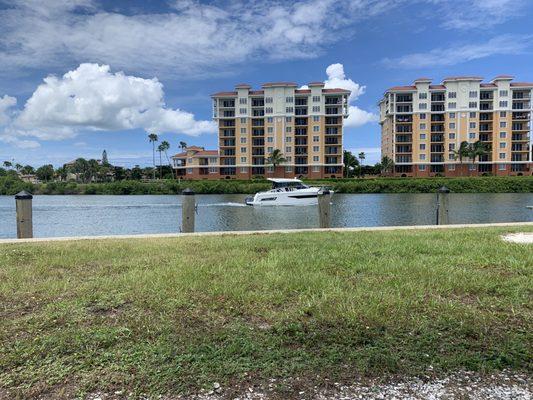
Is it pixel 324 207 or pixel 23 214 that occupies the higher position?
pixel 23 214

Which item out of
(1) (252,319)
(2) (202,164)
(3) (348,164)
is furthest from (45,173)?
(1) (252,319)

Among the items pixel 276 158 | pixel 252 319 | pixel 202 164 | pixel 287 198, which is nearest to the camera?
pixel 252 319

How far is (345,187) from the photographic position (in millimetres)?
69000

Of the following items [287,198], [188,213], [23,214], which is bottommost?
[287,198]

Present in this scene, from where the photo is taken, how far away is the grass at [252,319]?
124 inches

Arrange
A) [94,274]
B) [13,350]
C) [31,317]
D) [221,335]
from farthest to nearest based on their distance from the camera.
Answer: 1. [94,274]
2. [31,317]
3. [221,335]
4. [13,350]

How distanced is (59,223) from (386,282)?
92.2 ft

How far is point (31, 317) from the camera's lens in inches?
160

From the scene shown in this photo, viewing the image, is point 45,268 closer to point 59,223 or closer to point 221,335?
point 221,335

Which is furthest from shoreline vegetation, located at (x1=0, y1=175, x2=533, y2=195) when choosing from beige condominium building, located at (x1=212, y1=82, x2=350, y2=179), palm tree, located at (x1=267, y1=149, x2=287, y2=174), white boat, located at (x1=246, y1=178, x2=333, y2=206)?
white boat, located at (x1=246, y1=178, x2=333, y2=206)

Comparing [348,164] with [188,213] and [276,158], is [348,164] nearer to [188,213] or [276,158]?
[276,158]

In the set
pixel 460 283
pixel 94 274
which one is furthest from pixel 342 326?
pixel 94 274

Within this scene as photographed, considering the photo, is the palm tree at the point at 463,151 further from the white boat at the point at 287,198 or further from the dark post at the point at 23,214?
the dark post at the point at 23,214

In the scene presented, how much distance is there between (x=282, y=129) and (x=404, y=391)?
89.9m
